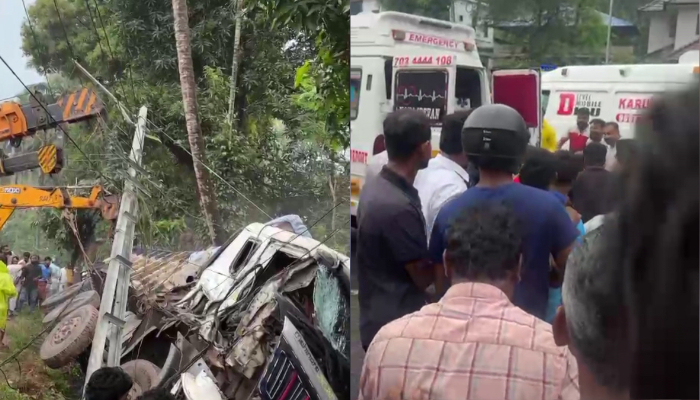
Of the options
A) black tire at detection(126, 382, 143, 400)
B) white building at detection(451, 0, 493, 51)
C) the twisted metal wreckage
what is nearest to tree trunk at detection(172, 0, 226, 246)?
the twisted metal wreckage

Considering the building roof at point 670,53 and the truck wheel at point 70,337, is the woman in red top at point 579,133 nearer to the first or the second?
the building roof at point 670,53

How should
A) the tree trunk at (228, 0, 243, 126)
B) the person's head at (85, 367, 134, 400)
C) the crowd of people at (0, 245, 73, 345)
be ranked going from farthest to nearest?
the crowd of people at (0, 245, 73, 345)
the tree trunk at (228, 0, 243, 126)
the person's head at (85, 367, 134, 400)

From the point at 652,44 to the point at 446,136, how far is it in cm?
58

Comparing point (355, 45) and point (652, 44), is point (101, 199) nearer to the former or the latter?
point (355, 45)

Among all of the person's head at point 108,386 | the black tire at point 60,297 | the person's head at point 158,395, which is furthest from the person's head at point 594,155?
the black tire at point 60,297

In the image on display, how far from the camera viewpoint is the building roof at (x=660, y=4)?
1.71m

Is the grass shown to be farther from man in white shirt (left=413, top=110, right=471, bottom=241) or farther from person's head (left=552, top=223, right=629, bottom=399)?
person's head (left=552, top=223, right=629, bottom=399)

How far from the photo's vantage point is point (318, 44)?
5.09 meters

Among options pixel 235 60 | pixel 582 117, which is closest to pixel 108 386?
pixel 582 117

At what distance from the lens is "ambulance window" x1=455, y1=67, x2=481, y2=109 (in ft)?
6.47

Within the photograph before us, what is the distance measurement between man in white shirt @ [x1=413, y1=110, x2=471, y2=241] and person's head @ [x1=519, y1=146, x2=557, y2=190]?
0.18m

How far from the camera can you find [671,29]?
5.61ft

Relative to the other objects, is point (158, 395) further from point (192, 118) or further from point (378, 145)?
point (192, 118)

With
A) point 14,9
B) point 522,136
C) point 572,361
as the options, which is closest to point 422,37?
point 522,136
